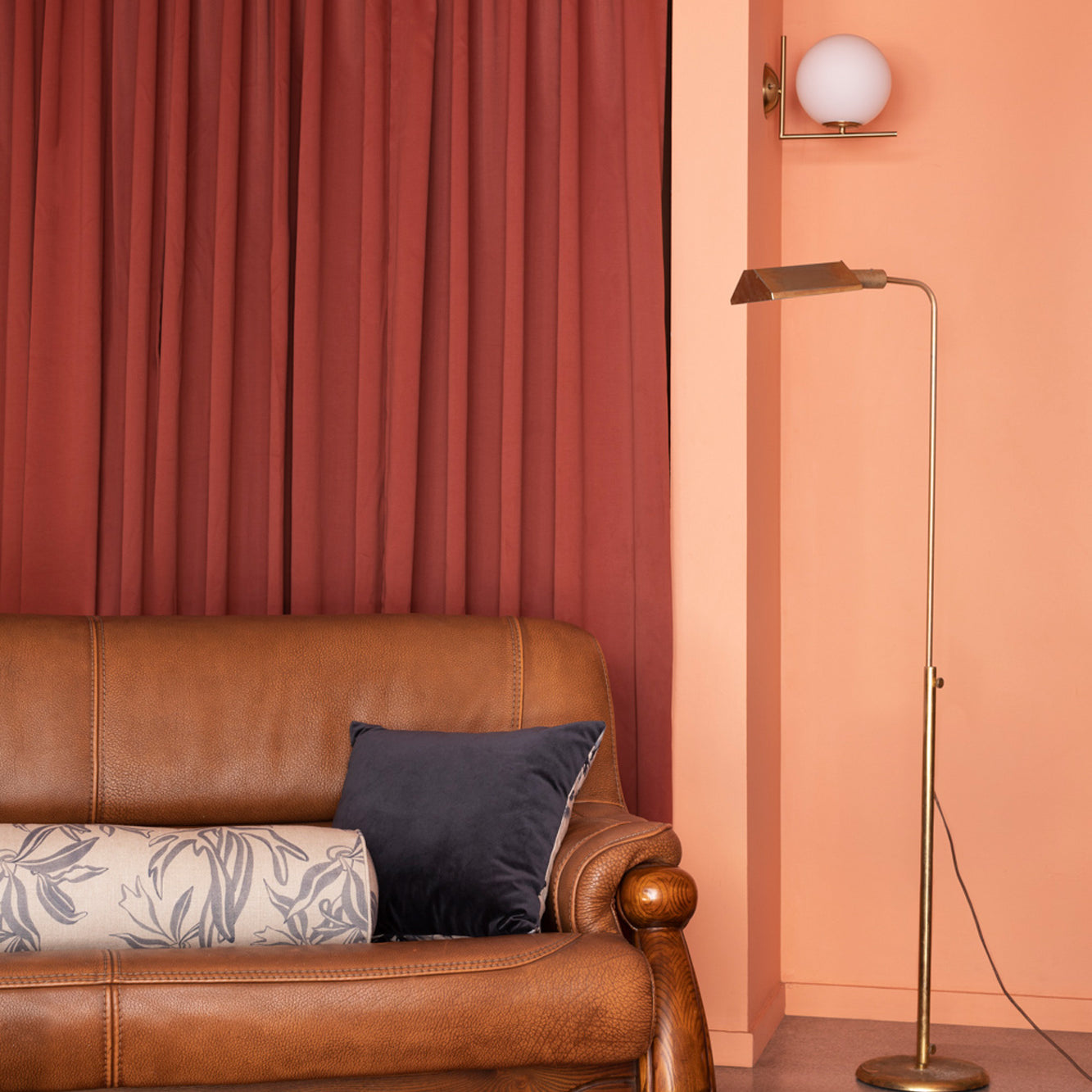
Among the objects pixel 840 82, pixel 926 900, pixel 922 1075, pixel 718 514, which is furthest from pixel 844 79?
pixel 922 1075

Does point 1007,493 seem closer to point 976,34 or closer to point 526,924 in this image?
point 976,34

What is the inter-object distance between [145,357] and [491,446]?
31.4 inches

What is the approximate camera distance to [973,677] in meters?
2.98

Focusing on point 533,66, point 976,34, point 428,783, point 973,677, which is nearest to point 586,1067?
point 428,783

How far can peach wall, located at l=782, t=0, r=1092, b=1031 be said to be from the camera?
2943 millimetres

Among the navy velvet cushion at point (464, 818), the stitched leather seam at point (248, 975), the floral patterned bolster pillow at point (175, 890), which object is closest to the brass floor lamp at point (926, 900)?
the navy velvet cushion at point (464, 818)

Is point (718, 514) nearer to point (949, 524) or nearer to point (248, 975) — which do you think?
point (949, 524)

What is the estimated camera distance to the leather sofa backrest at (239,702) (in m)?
2.23

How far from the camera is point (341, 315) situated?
2.84m

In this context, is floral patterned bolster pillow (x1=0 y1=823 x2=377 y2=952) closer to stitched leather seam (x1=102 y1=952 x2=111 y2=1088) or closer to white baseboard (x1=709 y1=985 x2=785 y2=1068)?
stitched leather seam (x1=102 y1=952 x2=111 y2=1088)

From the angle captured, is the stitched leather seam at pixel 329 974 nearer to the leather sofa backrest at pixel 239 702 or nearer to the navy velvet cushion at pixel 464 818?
the navy velvet cushion at pixel 464 818

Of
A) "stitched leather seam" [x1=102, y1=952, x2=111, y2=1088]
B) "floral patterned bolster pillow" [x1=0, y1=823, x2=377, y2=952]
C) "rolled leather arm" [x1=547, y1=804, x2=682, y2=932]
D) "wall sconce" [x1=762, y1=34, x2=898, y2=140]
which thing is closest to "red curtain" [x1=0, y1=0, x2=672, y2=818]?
"wall sconce" [x1=762, y1=34, x2=898, y2=140]

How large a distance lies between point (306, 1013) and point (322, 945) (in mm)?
154

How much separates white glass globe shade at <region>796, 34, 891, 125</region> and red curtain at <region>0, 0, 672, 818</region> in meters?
0.39
